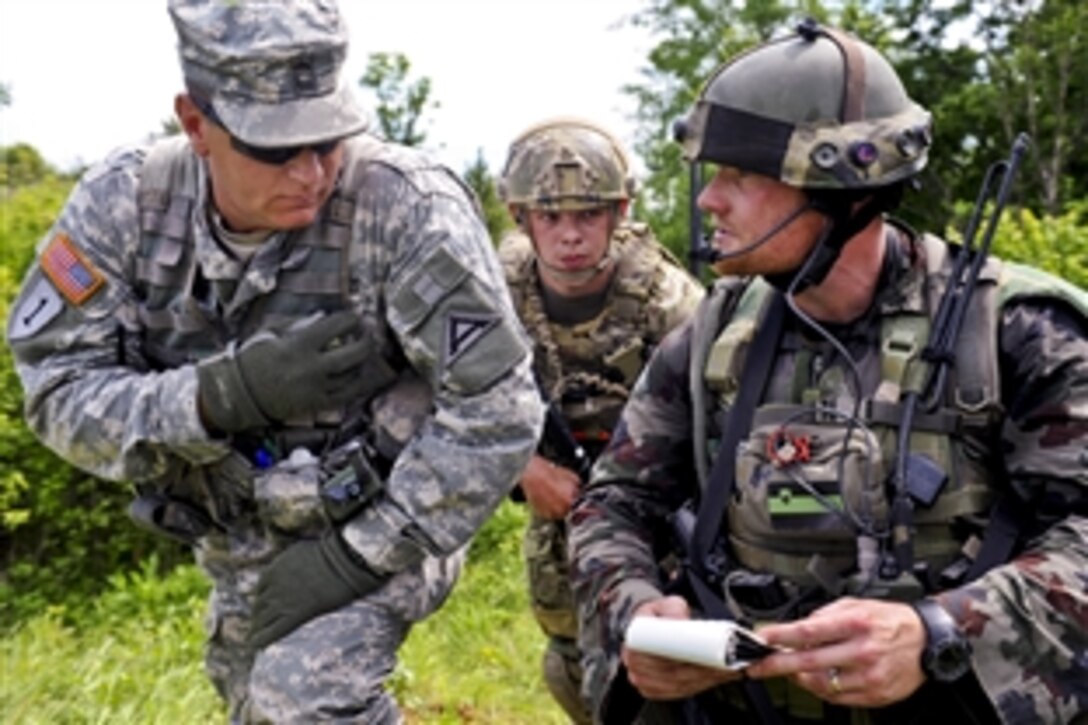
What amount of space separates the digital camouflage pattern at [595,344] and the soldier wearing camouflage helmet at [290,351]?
3.91 ft

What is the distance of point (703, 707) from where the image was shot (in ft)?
9.71

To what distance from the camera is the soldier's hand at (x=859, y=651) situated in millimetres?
2422

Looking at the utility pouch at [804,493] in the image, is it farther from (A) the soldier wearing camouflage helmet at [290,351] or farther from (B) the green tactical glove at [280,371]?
(B) the green tactical glove at [280,371]

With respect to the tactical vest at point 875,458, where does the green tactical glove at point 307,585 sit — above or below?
below

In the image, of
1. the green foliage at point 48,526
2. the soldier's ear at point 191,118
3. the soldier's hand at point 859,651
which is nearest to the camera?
the soldier's hand at point 859,651

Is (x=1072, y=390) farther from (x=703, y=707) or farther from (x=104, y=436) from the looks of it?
(x=104, y=436)

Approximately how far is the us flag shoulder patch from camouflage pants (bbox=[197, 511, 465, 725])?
65 centimetres

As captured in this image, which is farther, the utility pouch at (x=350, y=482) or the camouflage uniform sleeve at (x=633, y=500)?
the utility pouch at (x=350, y=482)

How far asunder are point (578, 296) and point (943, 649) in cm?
247

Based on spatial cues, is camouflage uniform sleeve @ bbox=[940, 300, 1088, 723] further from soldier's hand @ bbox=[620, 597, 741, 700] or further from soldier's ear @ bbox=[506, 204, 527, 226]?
soldier's ear @ bbox=[506, 204, 527, 226]

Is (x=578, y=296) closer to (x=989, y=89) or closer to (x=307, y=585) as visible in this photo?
(x=307, y=585)

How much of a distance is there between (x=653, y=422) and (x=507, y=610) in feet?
17.8

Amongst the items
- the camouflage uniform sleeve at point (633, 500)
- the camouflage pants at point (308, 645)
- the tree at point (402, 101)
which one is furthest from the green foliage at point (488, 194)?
the camouflage uniform sleeve at point (633, 500)

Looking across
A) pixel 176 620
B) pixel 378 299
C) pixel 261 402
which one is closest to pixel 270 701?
pixel 261 402
